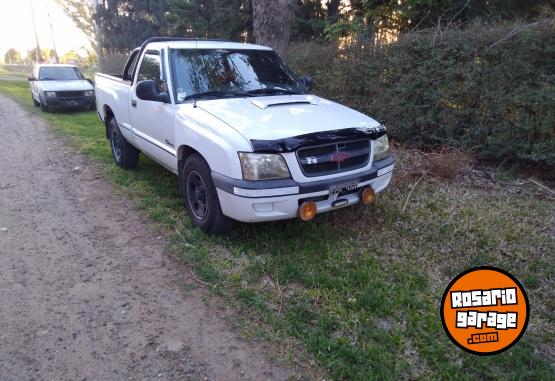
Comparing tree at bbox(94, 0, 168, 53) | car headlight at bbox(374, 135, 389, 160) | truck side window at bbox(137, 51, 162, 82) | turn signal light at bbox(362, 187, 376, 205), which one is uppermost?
tree at bbox(94, 0, 168, 53)

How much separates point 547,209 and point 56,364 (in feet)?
16.2

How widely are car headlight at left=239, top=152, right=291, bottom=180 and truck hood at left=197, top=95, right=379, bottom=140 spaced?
0.16m

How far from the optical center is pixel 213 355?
2.69 metres

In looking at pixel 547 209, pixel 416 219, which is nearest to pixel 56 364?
pixel 416 219

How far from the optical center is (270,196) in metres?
3.44

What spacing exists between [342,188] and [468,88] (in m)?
3.41

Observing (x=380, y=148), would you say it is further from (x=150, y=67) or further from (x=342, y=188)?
(x=150, y=67)

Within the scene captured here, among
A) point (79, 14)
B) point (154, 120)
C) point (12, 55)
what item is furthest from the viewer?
point (12, 55)

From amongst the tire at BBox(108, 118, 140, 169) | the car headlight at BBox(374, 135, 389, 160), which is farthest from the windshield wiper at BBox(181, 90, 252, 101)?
the tire at BBox(108, 118, 140, 169)

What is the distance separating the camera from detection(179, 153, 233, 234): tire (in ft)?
12.8

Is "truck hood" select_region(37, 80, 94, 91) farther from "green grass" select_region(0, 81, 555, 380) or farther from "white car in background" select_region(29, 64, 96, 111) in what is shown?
"green grass" select_region(0, 81, 555, 380)

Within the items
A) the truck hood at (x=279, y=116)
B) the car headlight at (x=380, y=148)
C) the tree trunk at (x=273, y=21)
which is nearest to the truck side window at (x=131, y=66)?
the truck hood at (x=279, y=116)

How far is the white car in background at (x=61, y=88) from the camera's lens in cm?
1271

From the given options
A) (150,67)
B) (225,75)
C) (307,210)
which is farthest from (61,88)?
(307,210)
